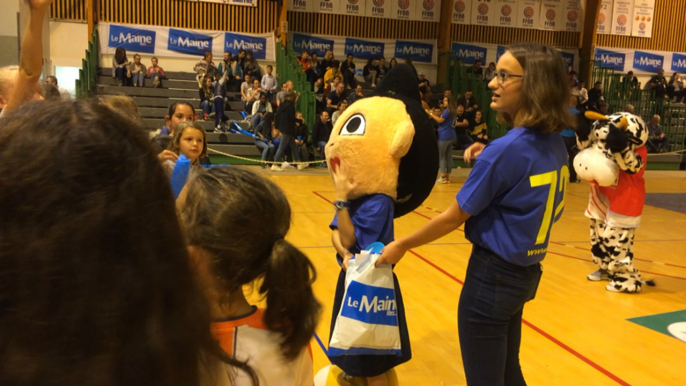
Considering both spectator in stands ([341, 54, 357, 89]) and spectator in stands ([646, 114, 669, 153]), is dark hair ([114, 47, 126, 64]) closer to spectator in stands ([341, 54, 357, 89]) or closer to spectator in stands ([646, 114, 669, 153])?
spectator in stands ([341, 54, 357, 89])

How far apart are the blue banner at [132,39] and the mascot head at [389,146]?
13.8 m

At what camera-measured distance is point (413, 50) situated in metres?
17.2

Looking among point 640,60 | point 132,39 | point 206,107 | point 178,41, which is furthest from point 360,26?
point 640,60

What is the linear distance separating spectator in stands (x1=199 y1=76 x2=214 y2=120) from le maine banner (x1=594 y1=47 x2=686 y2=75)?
39.6 feet

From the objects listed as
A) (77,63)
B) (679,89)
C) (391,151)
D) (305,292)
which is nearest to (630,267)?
(391,151)

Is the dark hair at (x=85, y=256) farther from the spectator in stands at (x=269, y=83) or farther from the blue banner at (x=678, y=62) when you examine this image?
the blue banner at (x=678, y=62)

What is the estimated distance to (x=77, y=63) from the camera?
1470cm

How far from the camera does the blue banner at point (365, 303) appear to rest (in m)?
2.38

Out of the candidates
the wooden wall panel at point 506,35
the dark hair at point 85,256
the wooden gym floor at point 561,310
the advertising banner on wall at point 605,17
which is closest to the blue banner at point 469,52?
the wooden wall panel at point 506,35

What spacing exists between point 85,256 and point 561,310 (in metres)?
4.30

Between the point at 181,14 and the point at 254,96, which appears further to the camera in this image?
the point at 181,14

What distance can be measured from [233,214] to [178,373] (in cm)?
80

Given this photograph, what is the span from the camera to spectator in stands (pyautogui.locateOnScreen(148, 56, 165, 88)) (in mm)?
14188

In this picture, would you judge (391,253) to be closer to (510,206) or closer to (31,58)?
(510,206)
